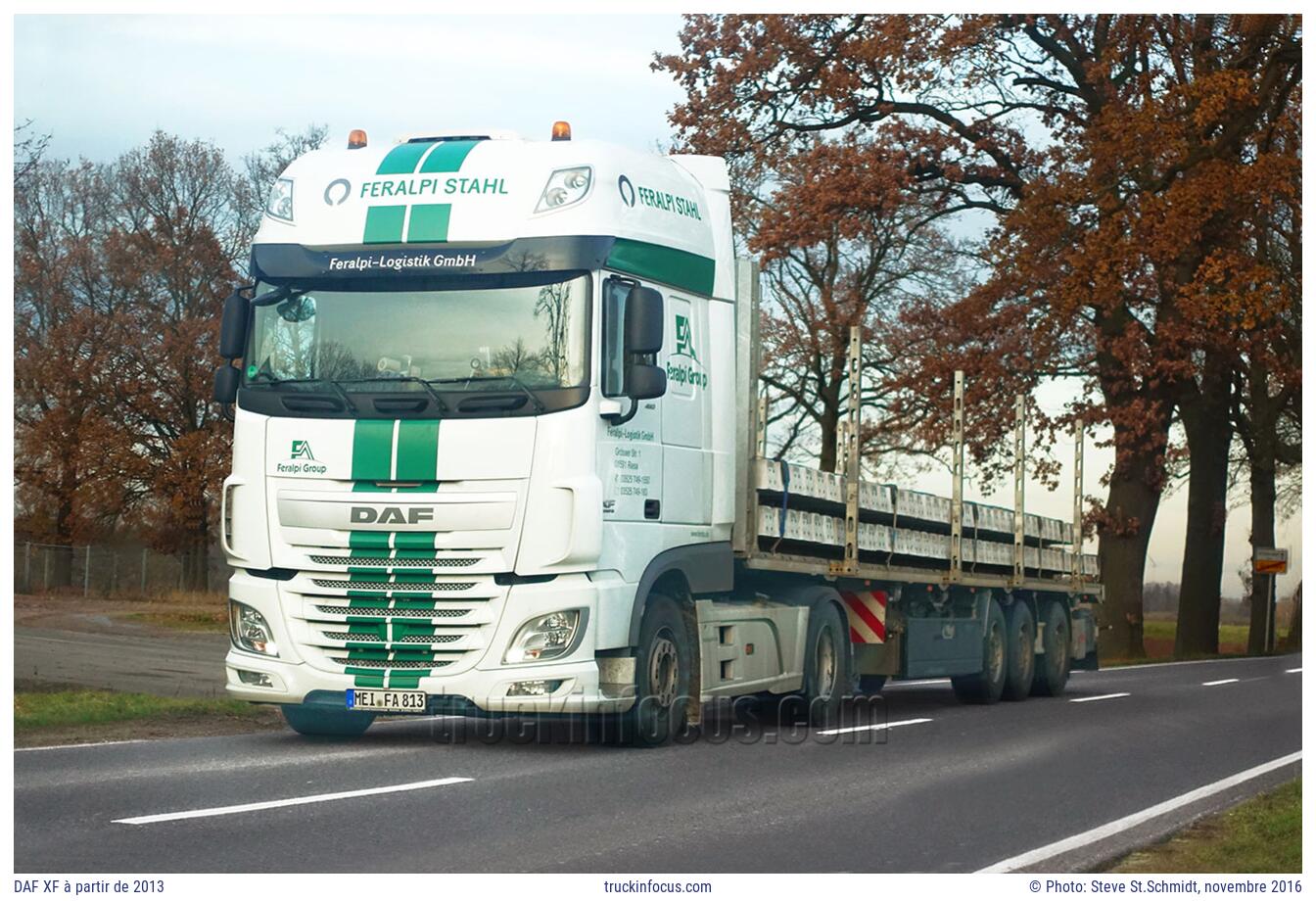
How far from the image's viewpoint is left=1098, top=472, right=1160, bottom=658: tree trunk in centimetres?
3381

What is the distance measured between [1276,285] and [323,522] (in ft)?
69.4

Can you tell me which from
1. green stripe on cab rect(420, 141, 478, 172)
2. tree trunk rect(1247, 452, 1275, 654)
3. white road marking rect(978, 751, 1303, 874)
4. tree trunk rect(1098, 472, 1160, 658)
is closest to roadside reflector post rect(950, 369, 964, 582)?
white road marking rect(978, 751, 1303, 874)

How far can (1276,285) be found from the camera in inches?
1191

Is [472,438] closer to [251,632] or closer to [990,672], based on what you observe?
[251,632]

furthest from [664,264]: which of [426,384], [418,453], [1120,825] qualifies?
[1120,825]

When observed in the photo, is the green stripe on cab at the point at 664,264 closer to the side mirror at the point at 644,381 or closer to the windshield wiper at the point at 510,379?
the side mirror at the point at 644,381

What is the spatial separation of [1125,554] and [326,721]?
74.0 feet

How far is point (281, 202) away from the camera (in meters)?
13.5

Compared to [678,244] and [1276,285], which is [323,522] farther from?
[1276,285]

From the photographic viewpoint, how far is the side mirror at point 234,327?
13125mm

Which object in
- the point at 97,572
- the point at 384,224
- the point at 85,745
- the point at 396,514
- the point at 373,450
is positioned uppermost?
the point at 384,224

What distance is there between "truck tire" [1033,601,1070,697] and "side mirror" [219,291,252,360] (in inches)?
485

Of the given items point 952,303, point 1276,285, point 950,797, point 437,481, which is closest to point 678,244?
point 437,481

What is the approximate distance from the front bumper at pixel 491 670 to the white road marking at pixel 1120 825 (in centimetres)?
362
